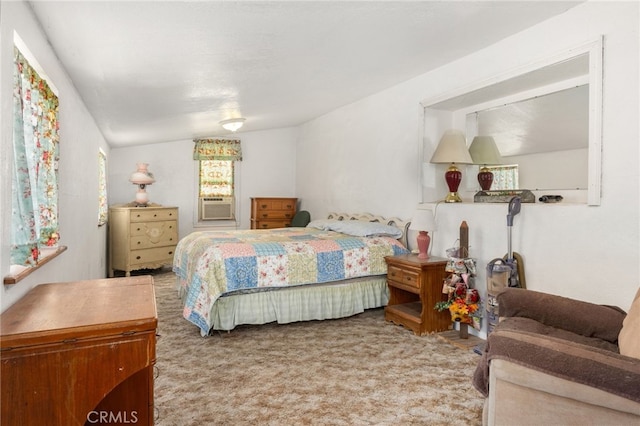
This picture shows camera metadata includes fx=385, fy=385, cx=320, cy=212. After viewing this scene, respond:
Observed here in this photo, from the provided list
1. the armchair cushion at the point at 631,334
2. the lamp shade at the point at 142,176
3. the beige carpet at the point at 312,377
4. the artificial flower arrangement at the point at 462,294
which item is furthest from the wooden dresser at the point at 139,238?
the armchair cushion at the point at 631,334

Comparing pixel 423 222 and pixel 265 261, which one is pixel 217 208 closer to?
pixel 265 261

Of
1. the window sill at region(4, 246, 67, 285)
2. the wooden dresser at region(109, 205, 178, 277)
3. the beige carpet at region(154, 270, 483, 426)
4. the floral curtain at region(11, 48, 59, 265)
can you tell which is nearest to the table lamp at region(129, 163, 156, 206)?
the wooden dresser at region(109, 205, 178, 277)

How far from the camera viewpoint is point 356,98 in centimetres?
486

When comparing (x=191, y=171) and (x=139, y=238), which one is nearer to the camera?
(x=139, y=238)

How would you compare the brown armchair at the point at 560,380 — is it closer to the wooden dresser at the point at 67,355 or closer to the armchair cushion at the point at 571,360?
the armchair cushion at the point at 571,360

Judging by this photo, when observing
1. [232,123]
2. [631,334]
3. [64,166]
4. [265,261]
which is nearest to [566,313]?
[631,334]

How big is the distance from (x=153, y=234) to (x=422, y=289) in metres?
4.17

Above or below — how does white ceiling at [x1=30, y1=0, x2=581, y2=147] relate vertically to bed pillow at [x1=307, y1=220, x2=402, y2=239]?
above

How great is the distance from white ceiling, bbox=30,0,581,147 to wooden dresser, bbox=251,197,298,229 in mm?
2431

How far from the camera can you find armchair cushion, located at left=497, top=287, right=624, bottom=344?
1.91m

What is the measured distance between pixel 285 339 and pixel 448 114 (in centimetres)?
268

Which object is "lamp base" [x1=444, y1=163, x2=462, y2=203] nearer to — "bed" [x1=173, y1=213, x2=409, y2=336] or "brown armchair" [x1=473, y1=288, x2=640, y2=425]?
"bed" [x1=173, y1=213, x2=409, y2=336]

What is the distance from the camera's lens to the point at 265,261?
3340 mm

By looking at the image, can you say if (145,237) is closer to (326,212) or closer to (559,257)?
(326,212)
